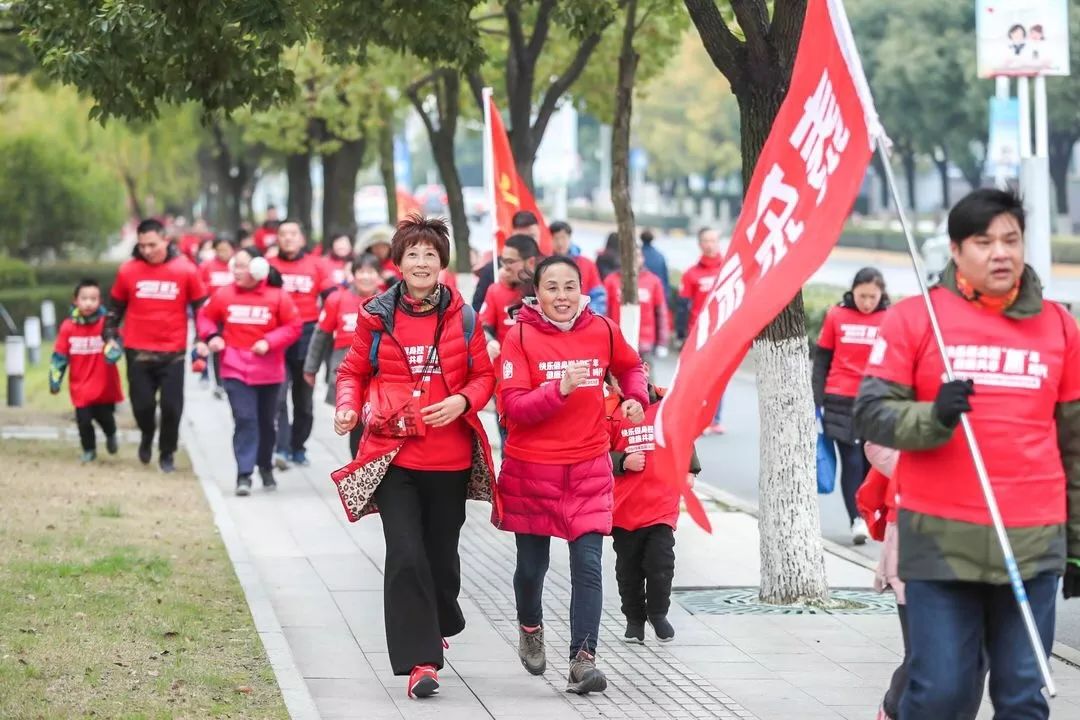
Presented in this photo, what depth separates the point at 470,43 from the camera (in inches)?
472

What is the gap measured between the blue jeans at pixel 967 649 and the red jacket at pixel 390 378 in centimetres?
271

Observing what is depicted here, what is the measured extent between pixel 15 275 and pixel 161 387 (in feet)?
77.3

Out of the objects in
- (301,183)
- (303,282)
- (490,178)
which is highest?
(301,183)

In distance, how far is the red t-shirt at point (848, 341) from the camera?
38.6 feet

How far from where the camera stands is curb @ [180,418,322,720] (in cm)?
718

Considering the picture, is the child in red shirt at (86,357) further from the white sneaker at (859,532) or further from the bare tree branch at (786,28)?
the bare tree branch at (786,28)

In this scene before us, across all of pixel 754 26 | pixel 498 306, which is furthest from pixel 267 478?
pixel 754 26

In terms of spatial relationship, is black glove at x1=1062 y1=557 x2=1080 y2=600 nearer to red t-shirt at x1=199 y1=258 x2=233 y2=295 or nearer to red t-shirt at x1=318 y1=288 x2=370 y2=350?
red t-shirt at x1=318 y1=288 x2=370 y2=350

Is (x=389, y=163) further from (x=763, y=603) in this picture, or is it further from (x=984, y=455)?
(x=984, y=455)

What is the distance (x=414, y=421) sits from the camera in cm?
756

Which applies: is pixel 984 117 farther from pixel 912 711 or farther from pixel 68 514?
pixel 912 711

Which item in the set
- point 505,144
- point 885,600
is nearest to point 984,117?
point 505,144

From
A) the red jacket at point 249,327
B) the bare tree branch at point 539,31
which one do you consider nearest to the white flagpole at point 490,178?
the red jacket at point 249,327

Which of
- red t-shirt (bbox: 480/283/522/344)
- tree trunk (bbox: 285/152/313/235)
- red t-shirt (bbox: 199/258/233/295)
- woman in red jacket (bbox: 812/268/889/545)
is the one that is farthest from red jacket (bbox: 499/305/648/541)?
tree trunk (bbox: 285/152/313/235)
